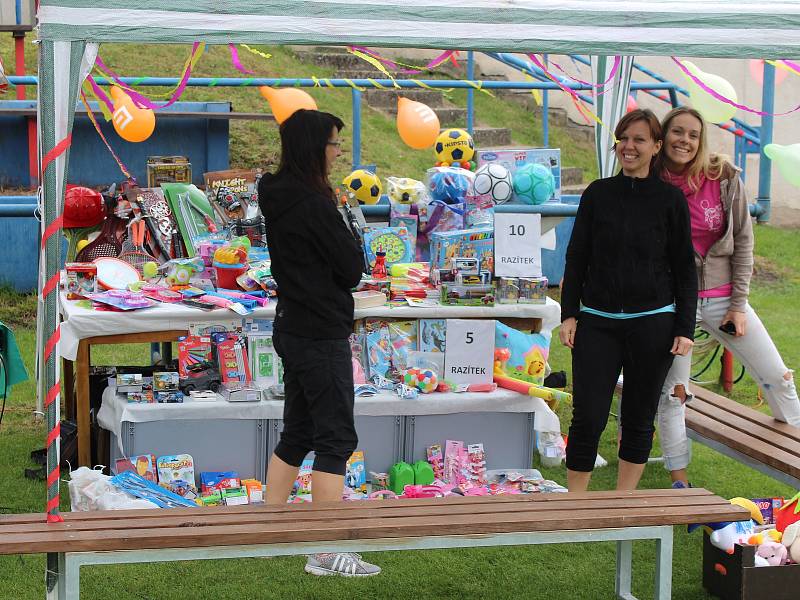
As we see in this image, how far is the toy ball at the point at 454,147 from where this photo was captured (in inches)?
288

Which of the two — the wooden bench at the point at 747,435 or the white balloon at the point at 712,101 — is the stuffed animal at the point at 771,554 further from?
the white balloon at the point at 712,101

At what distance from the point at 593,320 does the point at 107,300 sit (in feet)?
6.90

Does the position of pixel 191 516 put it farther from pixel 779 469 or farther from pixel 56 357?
pixel 779 469

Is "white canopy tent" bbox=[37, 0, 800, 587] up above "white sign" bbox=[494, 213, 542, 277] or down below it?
above

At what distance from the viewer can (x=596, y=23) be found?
364cm

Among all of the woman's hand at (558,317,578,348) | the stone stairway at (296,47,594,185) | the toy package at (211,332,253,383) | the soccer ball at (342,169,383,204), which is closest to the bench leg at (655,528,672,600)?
the woman's hand at (558,317,578,348)

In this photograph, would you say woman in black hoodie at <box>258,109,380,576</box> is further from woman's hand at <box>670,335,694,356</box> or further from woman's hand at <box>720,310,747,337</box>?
woman's hand at <box>720,310,747,337</box>

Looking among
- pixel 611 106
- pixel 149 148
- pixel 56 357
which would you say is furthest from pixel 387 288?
pixel 149 148

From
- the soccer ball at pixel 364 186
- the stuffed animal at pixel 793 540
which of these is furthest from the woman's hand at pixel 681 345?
the soccer ball at pixel 364 186

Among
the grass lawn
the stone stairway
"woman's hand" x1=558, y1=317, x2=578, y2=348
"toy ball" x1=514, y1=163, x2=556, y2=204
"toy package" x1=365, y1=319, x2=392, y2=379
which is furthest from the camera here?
the stone stairway

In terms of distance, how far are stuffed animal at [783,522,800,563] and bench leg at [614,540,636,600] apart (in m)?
0.54

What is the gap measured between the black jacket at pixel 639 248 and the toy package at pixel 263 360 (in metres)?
1.52

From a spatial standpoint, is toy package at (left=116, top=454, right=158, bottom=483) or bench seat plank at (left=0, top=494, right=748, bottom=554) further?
toy package at (left=116, top=454, right=158, bottom=483)

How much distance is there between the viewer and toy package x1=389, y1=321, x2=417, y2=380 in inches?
205
